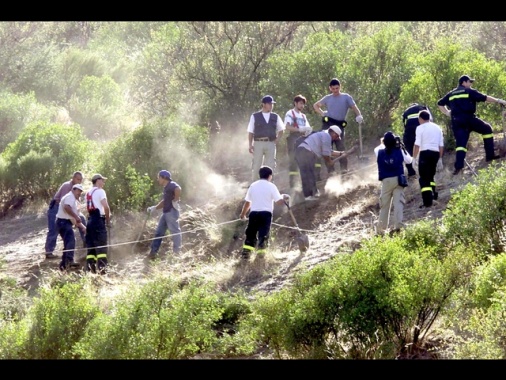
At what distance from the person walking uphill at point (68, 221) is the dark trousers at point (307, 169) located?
360 centimetres

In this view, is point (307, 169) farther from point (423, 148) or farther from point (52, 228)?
point (52, 228)

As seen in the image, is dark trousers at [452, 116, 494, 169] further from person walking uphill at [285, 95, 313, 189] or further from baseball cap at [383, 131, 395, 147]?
baseball cap at [383, 131, 395, 147]

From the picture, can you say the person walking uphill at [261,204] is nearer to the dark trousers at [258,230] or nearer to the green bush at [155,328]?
the dark trousers at [258,230]

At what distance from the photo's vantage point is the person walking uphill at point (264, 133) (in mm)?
19031

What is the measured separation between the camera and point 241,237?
19.0 m

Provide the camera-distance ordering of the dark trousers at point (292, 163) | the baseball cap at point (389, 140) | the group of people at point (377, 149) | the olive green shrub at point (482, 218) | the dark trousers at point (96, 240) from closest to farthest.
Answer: the olive green shrub at point (482, 218)
the baseball cap at point (389, 140)
the group of people at point (377, 149)
the dark trousers at point (96, 240)
the dark trousers at point (292, 163)

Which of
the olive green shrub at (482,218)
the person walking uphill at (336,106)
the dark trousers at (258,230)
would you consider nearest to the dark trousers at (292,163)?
the person walking uphill at (336,106)

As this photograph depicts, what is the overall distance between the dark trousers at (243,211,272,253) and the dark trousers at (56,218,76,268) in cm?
321

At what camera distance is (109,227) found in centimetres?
2084

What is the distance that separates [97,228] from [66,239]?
92 cm

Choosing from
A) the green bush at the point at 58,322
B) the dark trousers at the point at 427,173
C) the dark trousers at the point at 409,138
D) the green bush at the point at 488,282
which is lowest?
the green bush at the point at 58,322

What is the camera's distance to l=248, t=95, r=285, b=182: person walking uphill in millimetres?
19031

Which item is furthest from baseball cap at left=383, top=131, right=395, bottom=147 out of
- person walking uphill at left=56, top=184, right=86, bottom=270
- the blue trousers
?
person walking uphill at left=56, top=184, right=86, bottom=270
